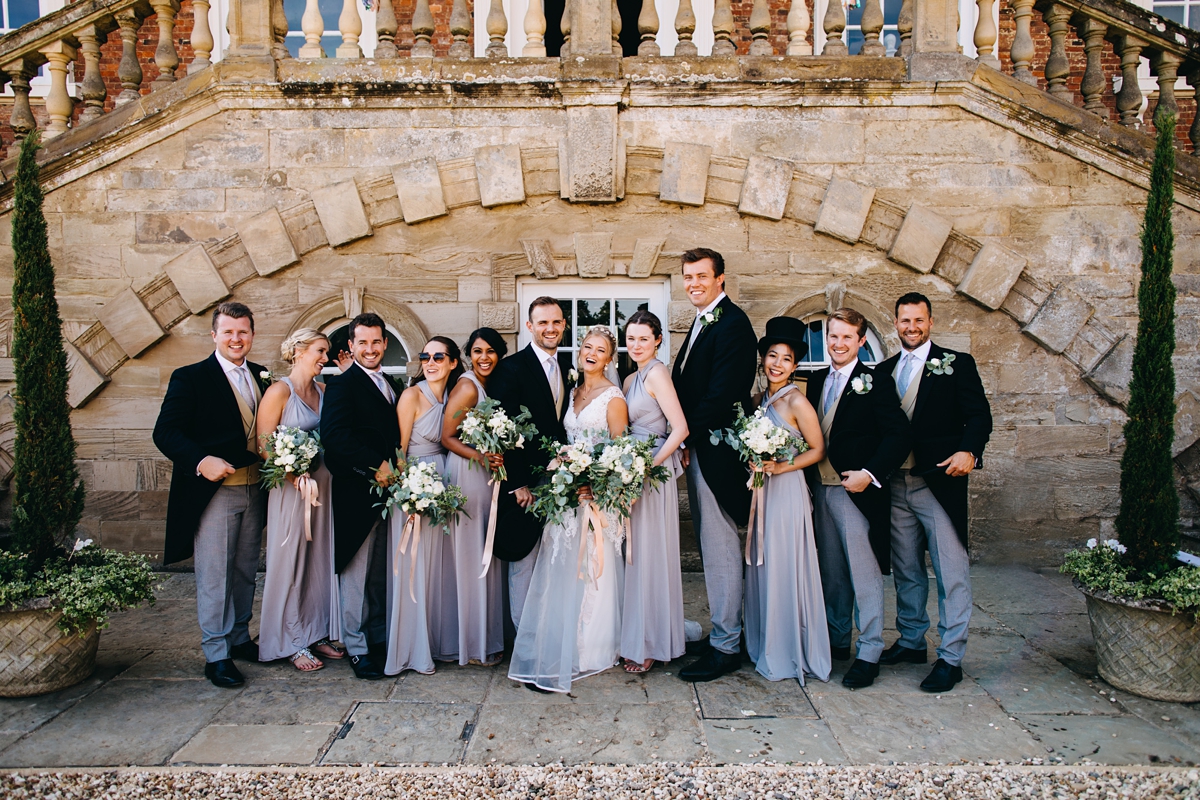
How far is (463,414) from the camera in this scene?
14.7ft

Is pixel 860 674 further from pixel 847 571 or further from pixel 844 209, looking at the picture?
pixel 844 209

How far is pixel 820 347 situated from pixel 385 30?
4.36 meters

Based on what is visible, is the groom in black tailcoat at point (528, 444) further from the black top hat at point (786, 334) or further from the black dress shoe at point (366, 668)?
the black top hat at point (786, 334)

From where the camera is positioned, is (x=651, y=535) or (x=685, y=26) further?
(x=685, y=26)

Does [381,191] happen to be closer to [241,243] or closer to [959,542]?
[241,243]

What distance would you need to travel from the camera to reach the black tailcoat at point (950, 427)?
4.27 metres

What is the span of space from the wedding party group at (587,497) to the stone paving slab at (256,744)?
0.59 m

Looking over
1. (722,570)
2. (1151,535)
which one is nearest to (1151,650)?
(1151,535)

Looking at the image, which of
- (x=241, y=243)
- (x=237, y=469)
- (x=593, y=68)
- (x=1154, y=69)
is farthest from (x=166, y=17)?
(x=1154, y=69)

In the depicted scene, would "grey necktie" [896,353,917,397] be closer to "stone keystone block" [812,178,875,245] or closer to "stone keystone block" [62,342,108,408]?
"stone keystone block" [812,178,875,245]

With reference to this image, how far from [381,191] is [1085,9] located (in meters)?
5.72

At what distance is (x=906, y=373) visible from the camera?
450 centimetres

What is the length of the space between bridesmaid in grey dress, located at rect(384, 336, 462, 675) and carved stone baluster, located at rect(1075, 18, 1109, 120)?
5.47 meters

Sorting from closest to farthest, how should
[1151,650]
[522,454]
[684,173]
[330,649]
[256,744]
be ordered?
[256,744]
[1151,650]
[522,454]
[330,649]
[684,173]
